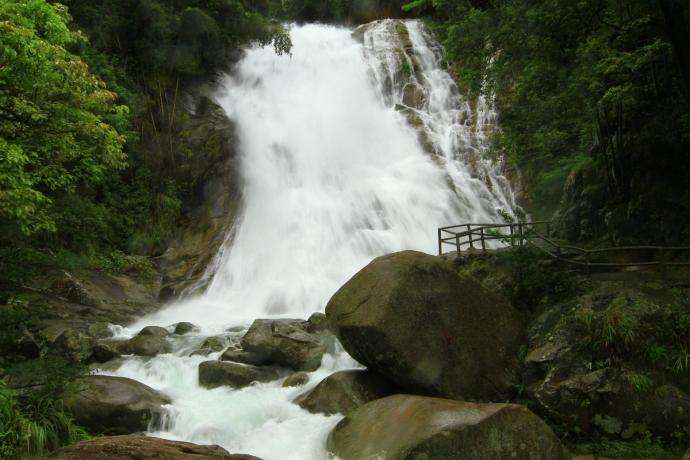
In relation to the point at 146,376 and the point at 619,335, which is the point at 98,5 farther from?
the point at 619,335

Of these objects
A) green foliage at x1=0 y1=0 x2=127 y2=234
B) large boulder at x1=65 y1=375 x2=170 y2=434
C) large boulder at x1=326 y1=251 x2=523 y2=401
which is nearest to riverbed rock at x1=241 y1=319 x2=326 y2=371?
large boulder at x1=326 y1=251 x2=523 y2=401

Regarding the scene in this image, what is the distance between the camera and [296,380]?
9.90 m

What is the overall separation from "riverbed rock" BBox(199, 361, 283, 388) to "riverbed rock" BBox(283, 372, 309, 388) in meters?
0.40

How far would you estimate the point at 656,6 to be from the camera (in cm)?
942

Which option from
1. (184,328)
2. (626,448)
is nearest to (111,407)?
(184,328)


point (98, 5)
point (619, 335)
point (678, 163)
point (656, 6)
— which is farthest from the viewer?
point (98, 5)

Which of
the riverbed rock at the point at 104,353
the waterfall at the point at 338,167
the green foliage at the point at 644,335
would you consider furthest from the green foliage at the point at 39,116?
the green foliage at the point at 644,335

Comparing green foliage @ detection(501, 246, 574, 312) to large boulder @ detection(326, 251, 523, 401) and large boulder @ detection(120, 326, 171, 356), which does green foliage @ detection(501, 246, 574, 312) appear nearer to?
large boulder @ detection(326, 251, 523, 401)

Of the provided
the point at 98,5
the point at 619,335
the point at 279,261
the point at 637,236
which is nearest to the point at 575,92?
the point at 637,236

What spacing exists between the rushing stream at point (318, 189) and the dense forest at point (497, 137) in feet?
8.21

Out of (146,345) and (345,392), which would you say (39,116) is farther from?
(345,392)

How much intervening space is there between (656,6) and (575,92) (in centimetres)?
233

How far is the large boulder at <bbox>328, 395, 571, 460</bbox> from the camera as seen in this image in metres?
5.77

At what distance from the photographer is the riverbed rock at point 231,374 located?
995 centimetres
